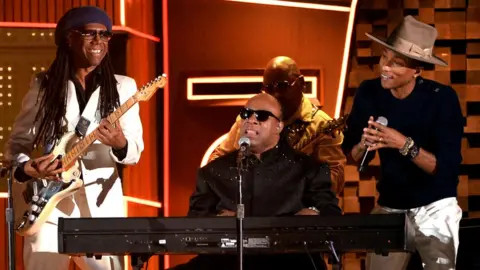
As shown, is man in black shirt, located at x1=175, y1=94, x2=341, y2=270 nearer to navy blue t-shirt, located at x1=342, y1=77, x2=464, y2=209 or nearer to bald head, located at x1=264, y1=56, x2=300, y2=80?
navy blue t-shirt, located at x1=342, y1=77, x2=464, y2=209

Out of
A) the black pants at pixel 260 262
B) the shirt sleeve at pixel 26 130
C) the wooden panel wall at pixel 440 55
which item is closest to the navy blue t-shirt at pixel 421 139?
the black pants at pixel 260 262

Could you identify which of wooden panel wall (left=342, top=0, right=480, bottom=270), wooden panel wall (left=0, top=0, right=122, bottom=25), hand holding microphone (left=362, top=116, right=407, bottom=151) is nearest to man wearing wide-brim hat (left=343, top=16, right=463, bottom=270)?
hand holding microphone (left=362, top=116, right=407, bottom=151)

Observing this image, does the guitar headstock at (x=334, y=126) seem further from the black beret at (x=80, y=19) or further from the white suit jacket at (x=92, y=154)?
the black beret at (x=80, y=19)

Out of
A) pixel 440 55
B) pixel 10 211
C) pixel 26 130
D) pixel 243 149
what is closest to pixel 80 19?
pixel 26 130

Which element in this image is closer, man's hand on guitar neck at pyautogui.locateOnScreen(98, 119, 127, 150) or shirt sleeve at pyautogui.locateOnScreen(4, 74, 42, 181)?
man's hand on guitar neck at pyautogui.locateOnScreen(98, 119, 127, 150)

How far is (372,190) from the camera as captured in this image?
8039 millimetres

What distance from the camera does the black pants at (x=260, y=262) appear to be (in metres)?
5.23

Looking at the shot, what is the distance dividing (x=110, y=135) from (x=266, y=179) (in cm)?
87

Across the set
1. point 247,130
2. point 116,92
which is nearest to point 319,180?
point 247,130

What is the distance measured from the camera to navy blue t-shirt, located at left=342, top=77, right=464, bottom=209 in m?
5.53

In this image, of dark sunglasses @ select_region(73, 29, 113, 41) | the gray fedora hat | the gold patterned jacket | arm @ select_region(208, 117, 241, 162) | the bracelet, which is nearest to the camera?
the bracelet

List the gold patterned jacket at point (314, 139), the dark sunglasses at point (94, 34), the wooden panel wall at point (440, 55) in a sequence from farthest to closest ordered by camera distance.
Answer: the wooden panel wall at point (440, 55), the gold patterned jacket at point (314, 139), the dark sunglasses at point (94, 34)

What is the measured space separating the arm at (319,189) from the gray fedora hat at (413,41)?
758mm

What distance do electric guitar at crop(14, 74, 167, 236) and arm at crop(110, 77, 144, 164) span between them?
175 millimetres
